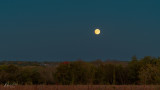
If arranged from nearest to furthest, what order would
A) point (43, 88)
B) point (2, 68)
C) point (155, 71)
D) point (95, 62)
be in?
point (43, 88), point (155, 71), point (2, 68), point (95, 62)

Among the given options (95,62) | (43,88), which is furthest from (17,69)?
(43,88)

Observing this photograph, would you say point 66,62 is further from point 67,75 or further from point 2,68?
point 2,68

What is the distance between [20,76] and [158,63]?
14192 millimetres

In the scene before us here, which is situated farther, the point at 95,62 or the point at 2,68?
the point at 95,62

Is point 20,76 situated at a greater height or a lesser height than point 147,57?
lesser

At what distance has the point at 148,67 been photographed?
86.6ft

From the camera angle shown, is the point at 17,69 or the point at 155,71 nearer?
the point at 155,71

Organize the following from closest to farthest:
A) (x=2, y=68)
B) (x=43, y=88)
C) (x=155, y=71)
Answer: (x=43, y=88)
(x=155, y=71)
(x=2, y=68)

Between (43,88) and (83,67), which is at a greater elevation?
(83,67)

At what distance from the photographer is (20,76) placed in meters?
26.2

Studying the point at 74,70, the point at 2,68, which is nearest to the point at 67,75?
the point at 74,70

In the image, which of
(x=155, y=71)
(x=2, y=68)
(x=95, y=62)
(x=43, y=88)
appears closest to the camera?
(x=43, y=88)

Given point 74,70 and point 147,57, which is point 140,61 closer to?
point 147,57

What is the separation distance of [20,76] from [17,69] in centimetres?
107
